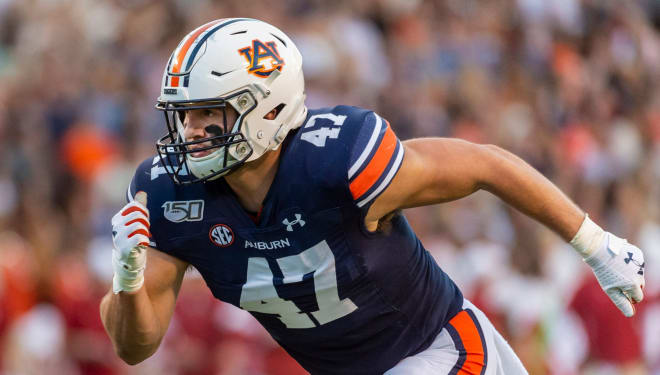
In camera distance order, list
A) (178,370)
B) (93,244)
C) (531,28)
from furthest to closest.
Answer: (531,28)
(93,244)
(178,370)

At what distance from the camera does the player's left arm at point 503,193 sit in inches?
154

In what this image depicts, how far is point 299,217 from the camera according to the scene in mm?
3900

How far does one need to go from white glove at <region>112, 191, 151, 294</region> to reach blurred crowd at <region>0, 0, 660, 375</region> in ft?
12.9

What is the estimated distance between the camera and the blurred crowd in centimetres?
791

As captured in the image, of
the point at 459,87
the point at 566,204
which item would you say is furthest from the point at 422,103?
the point at 566,204

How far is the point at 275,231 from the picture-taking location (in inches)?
155

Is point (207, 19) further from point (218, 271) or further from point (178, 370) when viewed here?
point (218, 271)

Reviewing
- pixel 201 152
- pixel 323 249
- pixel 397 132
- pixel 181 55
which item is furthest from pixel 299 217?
pixel 397 132

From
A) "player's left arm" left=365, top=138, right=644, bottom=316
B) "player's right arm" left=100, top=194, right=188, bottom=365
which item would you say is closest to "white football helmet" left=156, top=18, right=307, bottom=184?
"player's right arm" left=100, top=194, right=188, bottom=365

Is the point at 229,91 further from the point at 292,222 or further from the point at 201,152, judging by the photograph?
the point at 292,222

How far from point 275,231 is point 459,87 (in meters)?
6.76

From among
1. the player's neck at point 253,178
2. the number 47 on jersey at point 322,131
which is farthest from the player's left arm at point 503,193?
the player's neck at point 253,178

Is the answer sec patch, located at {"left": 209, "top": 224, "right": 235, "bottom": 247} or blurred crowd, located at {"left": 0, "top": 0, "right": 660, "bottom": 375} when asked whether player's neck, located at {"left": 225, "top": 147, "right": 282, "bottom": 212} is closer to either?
sec patch, located at {"left": 209, "top": 224, "right": 235, "bottom": 247}

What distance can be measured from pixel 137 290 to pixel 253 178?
0.56m
